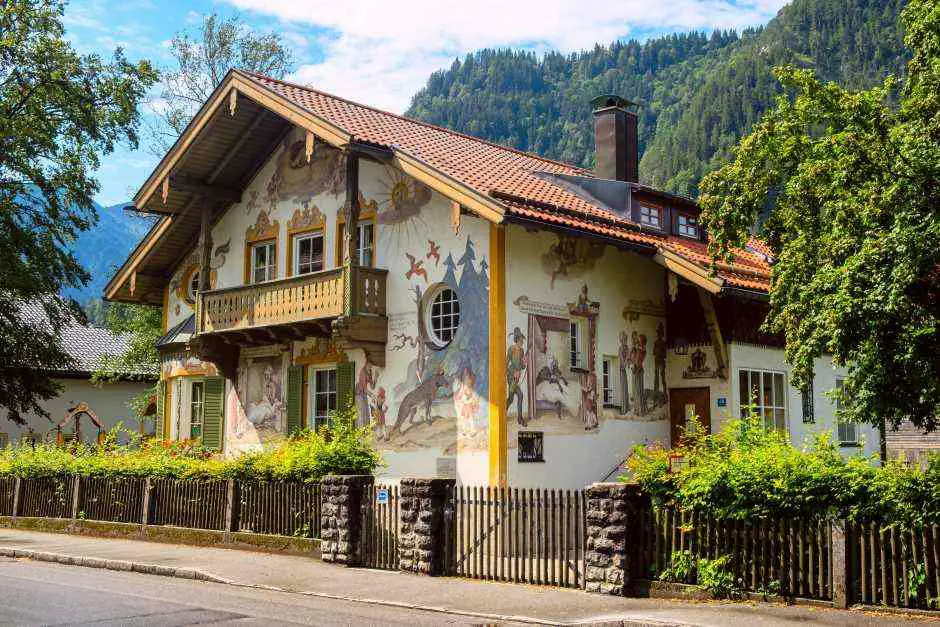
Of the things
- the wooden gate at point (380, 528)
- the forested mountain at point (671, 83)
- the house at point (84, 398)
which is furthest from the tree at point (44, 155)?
the forested mountain at point (671, 83)

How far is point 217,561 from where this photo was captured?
16.6m

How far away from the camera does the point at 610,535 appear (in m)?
12.8

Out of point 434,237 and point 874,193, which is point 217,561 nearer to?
point 434,237

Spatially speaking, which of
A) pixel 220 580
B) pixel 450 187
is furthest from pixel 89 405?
pixel 220 580

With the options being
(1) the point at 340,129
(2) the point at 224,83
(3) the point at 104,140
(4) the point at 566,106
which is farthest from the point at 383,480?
(4) the point at 566,106

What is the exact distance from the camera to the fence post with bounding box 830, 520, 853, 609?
11.2m

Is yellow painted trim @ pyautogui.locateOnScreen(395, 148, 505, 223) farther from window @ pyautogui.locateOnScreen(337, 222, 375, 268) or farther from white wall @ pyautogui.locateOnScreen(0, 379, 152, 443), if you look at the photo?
white wall @ pyautogui.locateOnScreen(0, 379, 152, 443)

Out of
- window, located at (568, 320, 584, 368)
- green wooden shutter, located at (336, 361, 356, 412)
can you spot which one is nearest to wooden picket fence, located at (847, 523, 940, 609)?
window, located at (568, 320, 584, 368)

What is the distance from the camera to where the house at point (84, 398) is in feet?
134

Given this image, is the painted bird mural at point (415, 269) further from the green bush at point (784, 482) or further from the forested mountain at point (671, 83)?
the forested mountain at point (671, 83)

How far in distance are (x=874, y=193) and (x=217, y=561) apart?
11.3 metres

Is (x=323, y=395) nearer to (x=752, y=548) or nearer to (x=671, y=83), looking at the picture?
(x=752, y=548)

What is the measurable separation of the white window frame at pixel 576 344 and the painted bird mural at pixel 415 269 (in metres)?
2.96

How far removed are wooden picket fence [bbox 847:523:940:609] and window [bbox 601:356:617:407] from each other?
30.6ft
